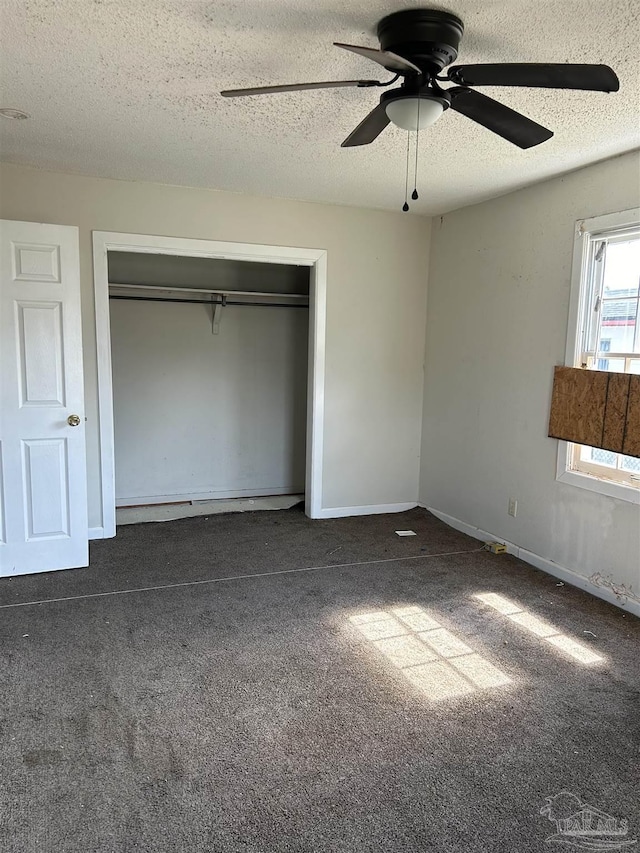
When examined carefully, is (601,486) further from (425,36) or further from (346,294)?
(425,36)

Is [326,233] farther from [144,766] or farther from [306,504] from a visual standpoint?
[144,766]

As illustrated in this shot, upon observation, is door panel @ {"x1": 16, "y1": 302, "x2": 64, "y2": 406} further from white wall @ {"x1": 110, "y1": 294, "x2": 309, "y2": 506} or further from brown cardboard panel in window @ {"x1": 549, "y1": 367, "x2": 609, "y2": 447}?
brown cardboard panel in window @ {"x1": 549, "y1": 367, "x2": 609, "y2": 447}

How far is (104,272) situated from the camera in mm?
4055

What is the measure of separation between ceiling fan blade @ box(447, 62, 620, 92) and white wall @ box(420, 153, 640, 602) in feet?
5.56

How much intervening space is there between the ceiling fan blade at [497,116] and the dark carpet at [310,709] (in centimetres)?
223

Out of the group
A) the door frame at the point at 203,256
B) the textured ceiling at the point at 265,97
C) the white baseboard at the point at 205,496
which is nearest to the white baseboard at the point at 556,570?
the door frame at the point at 203,256

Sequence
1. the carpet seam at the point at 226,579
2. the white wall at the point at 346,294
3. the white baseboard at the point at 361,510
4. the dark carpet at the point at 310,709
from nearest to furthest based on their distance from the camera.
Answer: the dark carpet at the point at 310,709 < the carpet seam at the point at 226,579 < the white wall at the point at 346,294 < the white baseboard at the point at 361,510

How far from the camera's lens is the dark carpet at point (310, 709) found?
5.80ft

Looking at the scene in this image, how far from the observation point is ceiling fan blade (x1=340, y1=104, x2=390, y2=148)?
2058mm

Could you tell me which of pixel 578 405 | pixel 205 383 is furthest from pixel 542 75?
pixel 205 383

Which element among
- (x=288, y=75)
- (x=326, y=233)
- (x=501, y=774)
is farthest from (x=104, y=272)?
(x=501, y=774)

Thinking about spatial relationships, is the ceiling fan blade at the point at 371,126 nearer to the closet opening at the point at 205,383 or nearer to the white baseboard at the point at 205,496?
the closet opening at the point at 205,383

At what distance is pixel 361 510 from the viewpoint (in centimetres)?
505

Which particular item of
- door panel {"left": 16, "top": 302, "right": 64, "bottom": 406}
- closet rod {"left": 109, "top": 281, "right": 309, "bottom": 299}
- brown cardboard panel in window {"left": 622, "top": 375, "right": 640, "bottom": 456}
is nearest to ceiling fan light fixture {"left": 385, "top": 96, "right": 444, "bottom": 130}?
brown cardboard panel in window {"left": 622, "top": 375, "right": 640, "bottom": 456}
